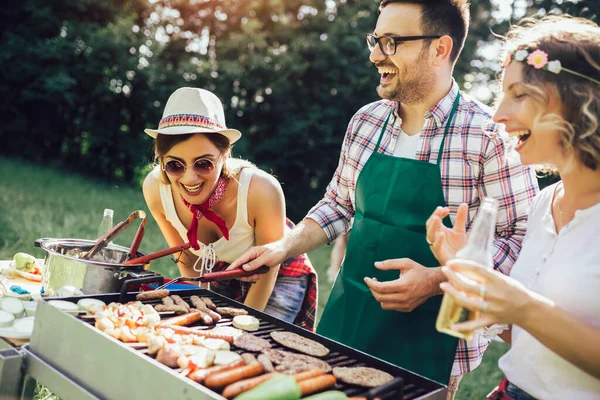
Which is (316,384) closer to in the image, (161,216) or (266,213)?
(266,213)

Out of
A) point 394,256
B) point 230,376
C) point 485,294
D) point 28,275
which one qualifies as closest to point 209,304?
point 230,376

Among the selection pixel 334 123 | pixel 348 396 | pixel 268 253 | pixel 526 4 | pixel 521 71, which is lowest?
pixel 348 396

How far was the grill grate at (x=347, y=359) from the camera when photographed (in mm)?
1780

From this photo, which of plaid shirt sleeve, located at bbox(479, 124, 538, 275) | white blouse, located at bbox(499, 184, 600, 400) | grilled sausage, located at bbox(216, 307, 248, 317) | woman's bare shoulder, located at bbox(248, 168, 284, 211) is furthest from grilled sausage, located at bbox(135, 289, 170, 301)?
plaid shirt sleeve, located at bbox(479, 124, 538, 275)

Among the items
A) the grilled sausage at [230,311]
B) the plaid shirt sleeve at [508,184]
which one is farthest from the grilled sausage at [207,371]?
the plaid shirt sleeve at [508,184]

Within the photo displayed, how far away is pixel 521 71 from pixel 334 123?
1316 cm

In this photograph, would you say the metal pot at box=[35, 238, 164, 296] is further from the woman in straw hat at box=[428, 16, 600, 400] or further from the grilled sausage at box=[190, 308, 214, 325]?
the woman in straw hat at box=[428, 16, 600, 400]

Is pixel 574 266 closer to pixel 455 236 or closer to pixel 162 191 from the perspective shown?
pixel 455 236

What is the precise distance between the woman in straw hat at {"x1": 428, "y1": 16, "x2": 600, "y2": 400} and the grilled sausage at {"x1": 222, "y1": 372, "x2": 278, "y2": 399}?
30.7 inches

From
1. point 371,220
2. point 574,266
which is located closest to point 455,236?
point 574,266

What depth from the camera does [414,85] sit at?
2811 millimetres

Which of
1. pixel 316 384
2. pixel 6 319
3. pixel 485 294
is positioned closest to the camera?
pixel 485 294

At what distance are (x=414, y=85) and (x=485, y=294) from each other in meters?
1.57

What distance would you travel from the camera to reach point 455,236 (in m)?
2.02
